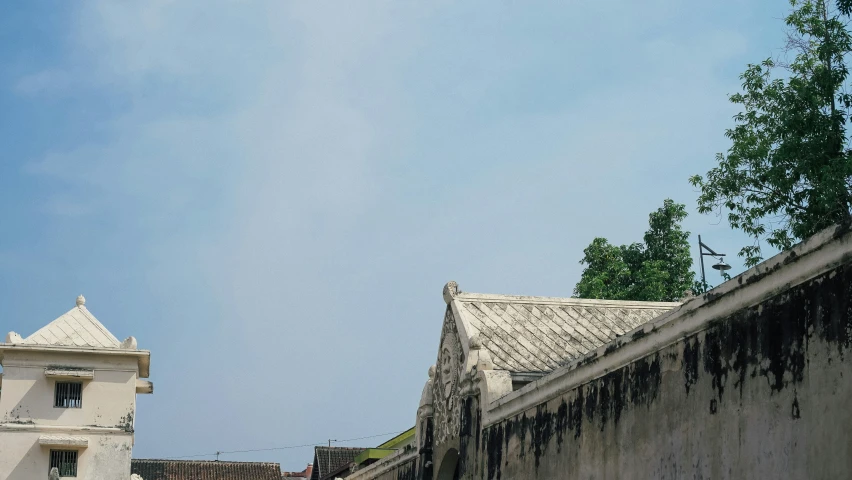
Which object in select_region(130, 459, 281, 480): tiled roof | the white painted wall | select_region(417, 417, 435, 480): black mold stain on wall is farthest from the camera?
select_region(130, 459, 281, 480): tiled roof

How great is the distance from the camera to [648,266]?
25.8 metres

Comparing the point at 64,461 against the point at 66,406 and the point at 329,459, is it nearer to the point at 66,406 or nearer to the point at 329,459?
the point at 66,406

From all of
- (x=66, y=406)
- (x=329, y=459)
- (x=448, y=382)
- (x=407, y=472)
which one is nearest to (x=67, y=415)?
(x=66, y=406)

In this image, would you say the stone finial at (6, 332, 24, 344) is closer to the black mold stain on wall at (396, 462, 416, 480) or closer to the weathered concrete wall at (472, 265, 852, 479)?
the black mold stain on wall at (396, 462, 416, 480)

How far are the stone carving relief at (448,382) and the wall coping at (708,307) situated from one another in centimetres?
254

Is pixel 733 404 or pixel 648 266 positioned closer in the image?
pixel 733 404

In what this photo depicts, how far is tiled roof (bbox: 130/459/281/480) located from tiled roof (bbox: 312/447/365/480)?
8.57ft

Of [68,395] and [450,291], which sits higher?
[68,395]

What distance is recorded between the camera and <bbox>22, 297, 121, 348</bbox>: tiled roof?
3020cm

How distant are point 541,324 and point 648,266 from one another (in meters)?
12.5

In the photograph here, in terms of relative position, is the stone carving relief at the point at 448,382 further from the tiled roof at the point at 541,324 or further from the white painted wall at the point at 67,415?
the white painted wall at the point at 67,415

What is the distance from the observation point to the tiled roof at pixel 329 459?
1617 inches

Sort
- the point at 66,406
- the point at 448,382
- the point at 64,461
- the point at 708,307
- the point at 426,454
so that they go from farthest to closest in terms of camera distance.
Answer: the point at 66,406
the point at 64,461
the point at 426,454
the point at 448,382
the point at 708,307

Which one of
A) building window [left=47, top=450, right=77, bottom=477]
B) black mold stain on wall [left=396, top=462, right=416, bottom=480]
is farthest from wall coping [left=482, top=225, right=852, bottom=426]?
building window [left=47, top=450, right=77, bottom=477]
